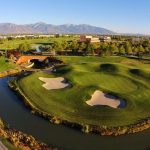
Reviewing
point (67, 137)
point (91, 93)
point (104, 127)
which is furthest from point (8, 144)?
point (91, 93)

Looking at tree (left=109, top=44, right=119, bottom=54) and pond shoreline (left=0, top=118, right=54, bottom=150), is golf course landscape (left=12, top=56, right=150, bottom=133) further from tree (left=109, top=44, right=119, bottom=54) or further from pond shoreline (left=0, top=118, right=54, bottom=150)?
tree (left=109, top=44, right=119, bottom=54)

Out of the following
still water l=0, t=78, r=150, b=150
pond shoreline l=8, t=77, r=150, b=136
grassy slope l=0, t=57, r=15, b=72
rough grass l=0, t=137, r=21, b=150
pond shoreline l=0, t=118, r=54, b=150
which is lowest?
grassy slope l=0, t=57, r=15, b=72

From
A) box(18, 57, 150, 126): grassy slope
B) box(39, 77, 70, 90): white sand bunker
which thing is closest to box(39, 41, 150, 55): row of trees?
box(18, 57, 150, 126): grassy slope

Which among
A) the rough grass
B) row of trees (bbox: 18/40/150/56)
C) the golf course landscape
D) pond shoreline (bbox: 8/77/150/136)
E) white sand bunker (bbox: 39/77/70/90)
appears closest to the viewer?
the rough grass

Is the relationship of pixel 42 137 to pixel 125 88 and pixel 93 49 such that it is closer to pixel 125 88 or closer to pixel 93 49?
pixel 125 88

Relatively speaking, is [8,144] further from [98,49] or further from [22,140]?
[98,49]

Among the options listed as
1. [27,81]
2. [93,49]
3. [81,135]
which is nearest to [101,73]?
A: [27,81]

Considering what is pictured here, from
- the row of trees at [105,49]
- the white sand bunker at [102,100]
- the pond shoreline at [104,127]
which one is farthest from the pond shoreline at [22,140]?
the row of trees at [105,49]
